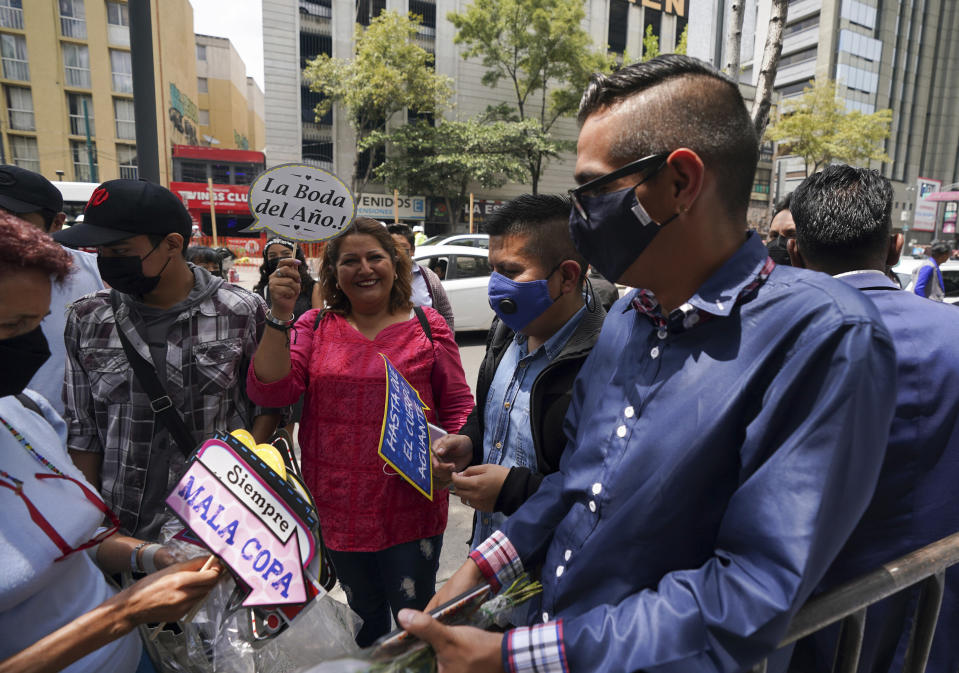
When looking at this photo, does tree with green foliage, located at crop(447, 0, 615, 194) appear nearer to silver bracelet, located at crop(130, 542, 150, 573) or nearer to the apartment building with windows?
silver bracelet, located at crop(130, 542, 150, 573)

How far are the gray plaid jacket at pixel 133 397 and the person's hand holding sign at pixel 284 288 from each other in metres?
0.28

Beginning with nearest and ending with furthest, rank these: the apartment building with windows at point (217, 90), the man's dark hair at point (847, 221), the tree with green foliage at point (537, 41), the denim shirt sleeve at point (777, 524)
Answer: the denim shirt sleeve at point (777, 524), the man's dark hair at point (847, 221), the tree with green foliage at point (537, 41), the apartment building with windows at point (217, 90)

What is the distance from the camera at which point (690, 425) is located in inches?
36.1

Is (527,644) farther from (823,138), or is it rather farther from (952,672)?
(823,138)

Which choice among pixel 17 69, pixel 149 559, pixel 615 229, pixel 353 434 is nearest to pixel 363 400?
pixel 353 434

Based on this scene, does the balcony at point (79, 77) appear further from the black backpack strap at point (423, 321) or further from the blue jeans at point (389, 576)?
the blue jeans at point (389, 576)

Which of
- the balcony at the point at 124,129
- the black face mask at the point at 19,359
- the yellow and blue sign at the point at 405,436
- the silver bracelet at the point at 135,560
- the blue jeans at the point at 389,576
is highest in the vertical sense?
the balcony at the point at 124,129

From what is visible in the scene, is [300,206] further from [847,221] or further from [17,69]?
[17,69]

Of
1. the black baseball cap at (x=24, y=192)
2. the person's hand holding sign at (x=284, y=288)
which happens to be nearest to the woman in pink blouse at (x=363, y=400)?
the person's hand holding sign at (x=284, y=288)

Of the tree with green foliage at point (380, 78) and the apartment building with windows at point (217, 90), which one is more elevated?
the apartment building with windows at point (217, 90)

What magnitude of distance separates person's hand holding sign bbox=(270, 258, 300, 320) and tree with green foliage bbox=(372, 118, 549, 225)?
21.9 m

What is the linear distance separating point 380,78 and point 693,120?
23912 mm

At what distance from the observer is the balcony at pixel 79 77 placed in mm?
29312

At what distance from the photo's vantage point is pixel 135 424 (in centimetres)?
187
